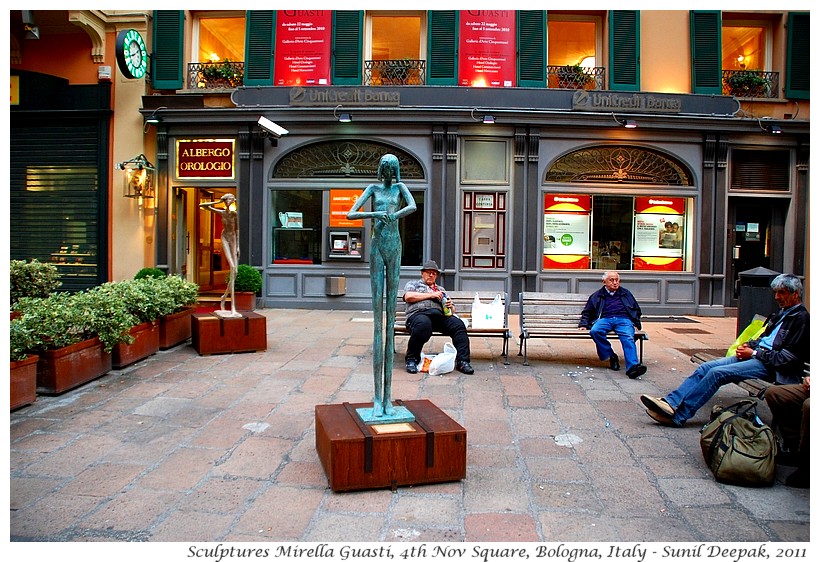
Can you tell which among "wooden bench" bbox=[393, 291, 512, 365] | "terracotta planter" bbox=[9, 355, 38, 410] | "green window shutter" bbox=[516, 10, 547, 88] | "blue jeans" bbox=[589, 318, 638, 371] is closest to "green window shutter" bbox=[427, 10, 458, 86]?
"green window shutter" bbox=[516, 10, 547, 88]

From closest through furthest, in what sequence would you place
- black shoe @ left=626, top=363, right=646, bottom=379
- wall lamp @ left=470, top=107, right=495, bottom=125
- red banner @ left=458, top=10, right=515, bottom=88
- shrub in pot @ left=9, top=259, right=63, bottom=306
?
black shoe @ left=626, top=363, right=646, bottom=379, shrub in pot @ left=9, top=259, right=63, bottom=306, wall lamp @ left=470, top=107, right=495, bottom=125, red banner @ left=458, top=10, right=515, bottom=88

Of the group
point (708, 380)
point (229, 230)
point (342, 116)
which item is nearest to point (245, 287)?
point (229, 230)

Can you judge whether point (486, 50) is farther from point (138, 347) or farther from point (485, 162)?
point (138, 347)

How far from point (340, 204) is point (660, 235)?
7.50 metres

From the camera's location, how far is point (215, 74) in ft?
45.5

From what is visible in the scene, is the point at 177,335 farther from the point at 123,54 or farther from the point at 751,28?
the point at 751,28

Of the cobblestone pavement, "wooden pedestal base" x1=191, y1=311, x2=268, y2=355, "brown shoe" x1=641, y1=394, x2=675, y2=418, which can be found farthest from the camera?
"wooden pedestal base" x1=191, y1=311, x2=268, y2=355

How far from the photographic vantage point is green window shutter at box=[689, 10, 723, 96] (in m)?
13.5

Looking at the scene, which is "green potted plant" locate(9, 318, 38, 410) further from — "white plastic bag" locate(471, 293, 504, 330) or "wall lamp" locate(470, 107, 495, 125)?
"wall lamp" locate(470, 107, 495, 125)

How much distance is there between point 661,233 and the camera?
14.0 metres

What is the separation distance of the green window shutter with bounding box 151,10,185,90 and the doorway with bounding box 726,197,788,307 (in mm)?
13211

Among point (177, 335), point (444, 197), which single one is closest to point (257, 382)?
point (177, 335)

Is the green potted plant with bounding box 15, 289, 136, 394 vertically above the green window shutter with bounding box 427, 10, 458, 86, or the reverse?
the green window shutter with bounding box 427, 10, 458, 86

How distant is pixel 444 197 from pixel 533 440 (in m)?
9.25
